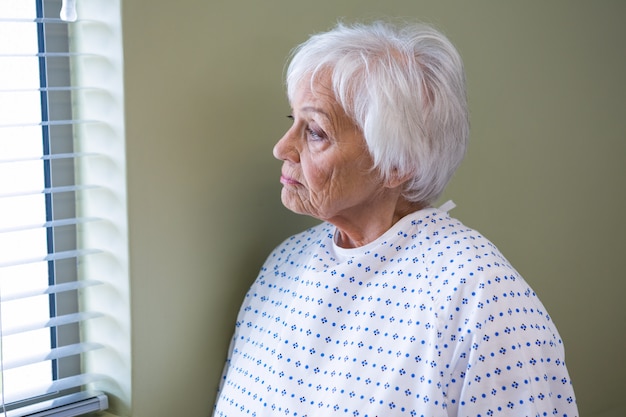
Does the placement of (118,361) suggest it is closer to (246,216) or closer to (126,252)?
(126,252)

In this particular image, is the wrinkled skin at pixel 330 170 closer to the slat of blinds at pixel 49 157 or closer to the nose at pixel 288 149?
the nose at pixel 288 149

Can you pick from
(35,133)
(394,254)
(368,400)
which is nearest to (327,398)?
(368,400)

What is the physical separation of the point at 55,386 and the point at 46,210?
1.17ft

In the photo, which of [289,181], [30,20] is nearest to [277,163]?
[289,181]

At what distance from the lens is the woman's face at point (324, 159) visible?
1601 mm

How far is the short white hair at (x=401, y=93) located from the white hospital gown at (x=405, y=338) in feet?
0.45

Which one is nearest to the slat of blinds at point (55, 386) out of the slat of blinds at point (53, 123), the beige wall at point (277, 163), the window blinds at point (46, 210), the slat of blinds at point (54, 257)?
the window blinds at point (46, 210)

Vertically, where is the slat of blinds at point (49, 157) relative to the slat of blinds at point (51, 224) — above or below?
above

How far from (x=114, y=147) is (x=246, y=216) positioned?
1.18 feet

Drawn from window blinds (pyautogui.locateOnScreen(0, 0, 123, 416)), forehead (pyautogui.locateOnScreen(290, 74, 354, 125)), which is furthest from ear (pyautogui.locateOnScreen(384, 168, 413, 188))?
window blinds (pyautogui.locateOnScreen(0, 0, 123, 416))

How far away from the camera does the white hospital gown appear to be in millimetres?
1417

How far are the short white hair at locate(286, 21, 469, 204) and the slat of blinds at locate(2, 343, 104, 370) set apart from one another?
2.27 ft

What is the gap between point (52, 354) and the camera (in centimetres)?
164

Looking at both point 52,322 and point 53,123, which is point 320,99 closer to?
point 53,123
